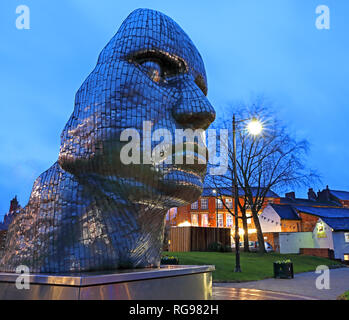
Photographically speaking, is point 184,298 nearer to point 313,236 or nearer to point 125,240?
point 125,240

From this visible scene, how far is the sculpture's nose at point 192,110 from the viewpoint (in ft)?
8.16

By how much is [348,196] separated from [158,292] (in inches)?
2418

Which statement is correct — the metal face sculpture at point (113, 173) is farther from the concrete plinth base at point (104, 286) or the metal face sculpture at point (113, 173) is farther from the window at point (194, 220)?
the window at point (194, 220)

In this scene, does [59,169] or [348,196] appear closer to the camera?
[59,169]

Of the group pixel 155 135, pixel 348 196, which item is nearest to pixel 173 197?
pixel 155 135

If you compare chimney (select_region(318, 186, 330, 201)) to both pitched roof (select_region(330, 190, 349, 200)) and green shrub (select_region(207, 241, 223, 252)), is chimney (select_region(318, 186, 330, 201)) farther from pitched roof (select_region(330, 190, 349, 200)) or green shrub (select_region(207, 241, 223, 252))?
green shrub (select_region(207, 241, 223, 252))

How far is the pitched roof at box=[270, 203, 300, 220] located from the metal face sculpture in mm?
38444

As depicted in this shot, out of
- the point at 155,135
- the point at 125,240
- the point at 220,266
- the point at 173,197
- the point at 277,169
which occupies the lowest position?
the point at 220,266

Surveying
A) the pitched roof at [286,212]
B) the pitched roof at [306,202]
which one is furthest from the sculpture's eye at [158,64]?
the pitched roof at [306,202]

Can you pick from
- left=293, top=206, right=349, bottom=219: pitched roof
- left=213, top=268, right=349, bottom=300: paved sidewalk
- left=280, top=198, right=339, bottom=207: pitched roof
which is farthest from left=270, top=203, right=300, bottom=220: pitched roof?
left=213, top=268, right=349, bottom=300: paved sidewalk

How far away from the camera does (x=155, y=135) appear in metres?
2.38

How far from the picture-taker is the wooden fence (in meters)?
26.0

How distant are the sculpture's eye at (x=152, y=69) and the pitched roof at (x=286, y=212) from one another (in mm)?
38515
